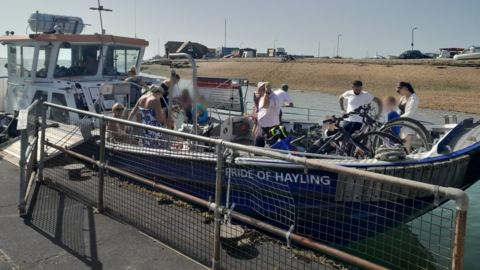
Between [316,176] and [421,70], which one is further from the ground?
[421,70]

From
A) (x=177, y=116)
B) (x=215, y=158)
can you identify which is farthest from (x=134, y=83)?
(x=215, y=158)

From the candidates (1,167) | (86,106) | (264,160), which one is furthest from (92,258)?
(86,106)

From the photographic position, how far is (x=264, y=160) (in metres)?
5.64

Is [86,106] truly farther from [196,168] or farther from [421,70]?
[421,70]

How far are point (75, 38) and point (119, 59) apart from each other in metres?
1.36

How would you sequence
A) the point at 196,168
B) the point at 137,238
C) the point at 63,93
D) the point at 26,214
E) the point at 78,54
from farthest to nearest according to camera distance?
the point at 78,54 < the point at 63,93 < the point at 196,168 < the point at 26,214 < the point at 137,238

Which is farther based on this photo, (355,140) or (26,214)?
(355,140)

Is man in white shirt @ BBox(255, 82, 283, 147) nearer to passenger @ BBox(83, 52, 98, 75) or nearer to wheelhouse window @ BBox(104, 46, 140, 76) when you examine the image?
wheelhouse window @ BBox(104, 46, 140, 76)

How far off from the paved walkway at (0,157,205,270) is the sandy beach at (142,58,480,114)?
18879 millimetres

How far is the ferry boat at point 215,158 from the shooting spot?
5277mm

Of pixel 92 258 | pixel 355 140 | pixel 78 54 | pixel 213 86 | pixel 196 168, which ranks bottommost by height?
pixel 92 258

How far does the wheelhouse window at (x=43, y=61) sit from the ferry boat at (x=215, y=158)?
24 millimetres

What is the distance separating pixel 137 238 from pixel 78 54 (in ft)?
23.8

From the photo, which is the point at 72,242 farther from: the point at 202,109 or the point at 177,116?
the point at 202,109
